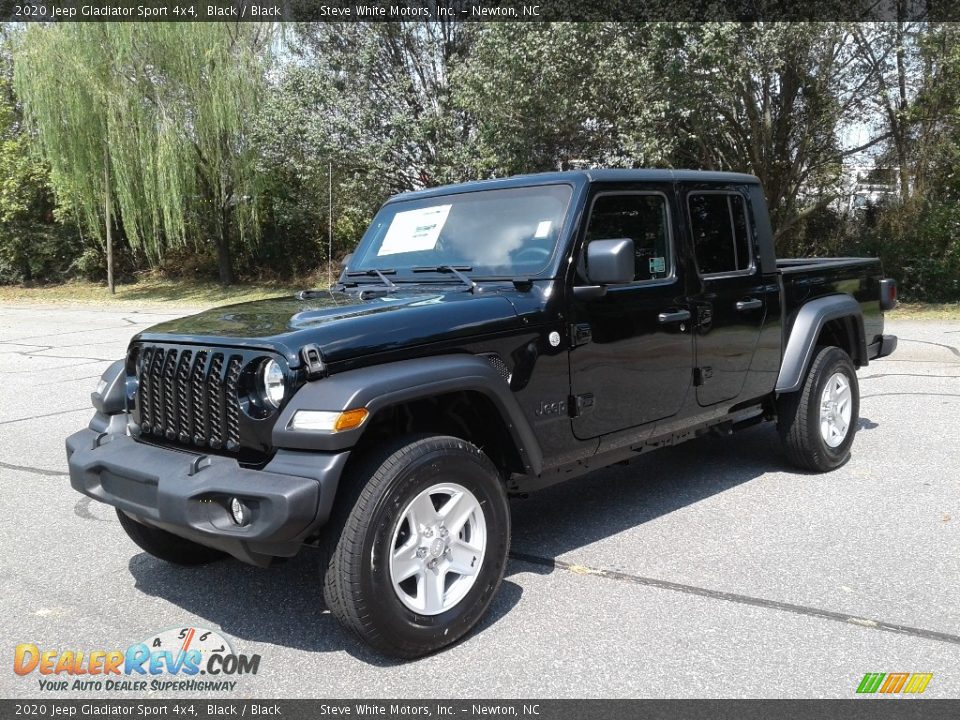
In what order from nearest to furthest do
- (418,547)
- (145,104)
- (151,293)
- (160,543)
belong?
(418,547)
(160,543)
(145,104)
(151,293)

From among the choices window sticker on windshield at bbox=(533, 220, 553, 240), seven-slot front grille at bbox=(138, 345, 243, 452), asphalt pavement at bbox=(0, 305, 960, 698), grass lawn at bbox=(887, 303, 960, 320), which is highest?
window sticker on windshield at bbox=(533, 220, 553, 240)

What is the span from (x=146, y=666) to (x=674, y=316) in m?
3.00

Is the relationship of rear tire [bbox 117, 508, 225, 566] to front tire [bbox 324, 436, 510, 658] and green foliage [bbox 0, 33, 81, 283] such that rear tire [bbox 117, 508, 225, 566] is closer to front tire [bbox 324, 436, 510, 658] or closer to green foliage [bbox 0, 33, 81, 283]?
front tire [bbox 324, 436, 510, 658]

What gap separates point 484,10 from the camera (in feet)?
63.6

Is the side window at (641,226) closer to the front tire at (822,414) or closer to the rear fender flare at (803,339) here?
the rear fender flare at (803,339)

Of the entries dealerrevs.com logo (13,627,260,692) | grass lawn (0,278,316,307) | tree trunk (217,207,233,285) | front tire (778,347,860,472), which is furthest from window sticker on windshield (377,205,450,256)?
tree trunk (217,207,233,285)

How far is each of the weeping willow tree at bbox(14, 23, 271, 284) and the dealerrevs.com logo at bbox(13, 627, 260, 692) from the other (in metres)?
24.7

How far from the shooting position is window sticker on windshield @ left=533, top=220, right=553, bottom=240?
13.9ft

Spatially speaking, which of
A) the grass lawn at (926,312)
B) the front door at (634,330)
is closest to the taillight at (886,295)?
the front door at (634,330)

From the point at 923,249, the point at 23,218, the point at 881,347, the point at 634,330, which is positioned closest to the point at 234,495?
the point at 634,330

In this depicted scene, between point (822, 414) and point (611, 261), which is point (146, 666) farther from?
point (822, 414)

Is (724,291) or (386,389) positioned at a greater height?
(724,291)

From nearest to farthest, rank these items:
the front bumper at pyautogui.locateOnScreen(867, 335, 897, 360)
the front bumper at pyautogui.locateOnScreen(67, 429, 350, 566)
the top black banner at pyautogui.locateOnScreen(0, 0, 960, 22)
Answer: the front bumper at pyautogui.locateOnScreen(67, 429, 350, 566) < the front bumper at pyautogui.locateOnScreen(867, 335, 897, 360) < the top black banner at pyautogui.locateOnScreen(0, 0, 960, 22)

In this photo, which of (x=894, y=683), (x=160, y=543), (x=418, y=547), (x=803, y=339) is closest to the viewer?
(x=894, y=683)
